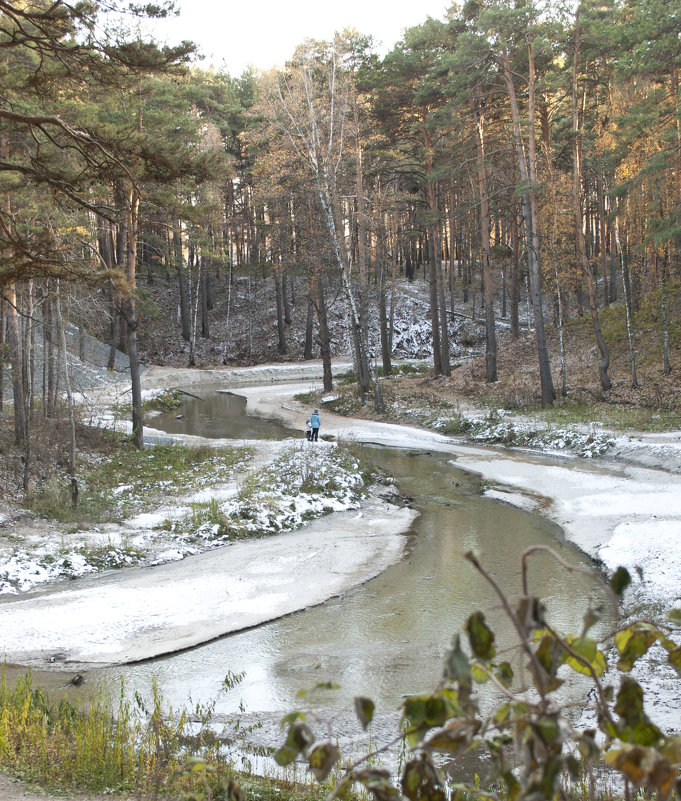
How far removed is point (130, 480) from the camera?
1712 cm

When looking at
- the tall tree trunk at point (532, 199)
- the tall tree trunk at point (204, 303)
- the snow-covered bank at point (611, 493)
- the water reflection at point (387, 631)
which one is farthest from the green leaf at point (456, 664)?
the tall tree trunk at point (204, 303)

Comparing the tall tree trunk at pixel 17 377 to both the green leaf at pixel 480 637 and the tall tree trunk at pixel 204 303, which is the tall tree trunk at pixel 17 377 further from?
the tall tree trunk at pixel 204 303

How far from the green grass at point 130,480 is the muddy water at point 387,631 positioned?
6.06 meters

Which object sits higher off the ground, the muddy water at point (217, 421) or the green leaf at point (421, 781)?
the green leaf at point (421, 781)

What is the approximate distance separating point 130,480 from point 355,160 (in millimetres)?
18655

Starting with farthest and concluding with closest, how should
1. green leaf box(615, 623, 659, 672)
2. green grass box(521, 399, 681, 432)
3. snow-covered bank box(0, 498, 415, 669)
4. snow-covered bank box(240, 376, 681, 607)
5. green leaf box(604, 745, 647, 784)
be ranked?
green grass box(521, 399, 681, 432), snow-covered bank box(240, 376, 681, 607), snow-covered bank box(0, 498, 415, 669), green leaf box(615, 623, 659, 672), green leaf box(604, 745, 647, 784)

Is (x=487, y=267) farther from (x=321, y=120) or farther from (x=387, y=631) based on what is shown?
(x=387, y=631)

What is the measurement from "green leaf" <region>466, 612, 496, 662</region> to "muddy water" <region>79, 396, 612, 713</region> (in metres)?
4.01

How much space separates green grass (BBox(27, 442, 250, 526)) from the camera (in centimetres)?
1421

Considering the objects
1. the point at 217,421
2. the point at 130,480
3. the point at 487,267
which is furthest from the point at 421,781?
the point at 487,267

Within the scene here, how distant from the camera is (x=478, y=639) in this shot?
1323mm

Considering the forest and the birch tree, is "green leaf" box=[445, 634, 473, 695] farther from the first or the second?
the birch tree

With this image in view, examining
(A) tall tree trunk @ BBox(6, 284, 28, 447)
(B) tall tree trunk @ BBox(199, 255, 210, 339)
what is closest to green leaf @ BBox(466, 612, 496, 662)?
(A) tall tree trunk @ BBox(6, 284, 28, 447)

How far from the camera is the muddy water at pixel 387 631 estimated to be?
7.27 m
